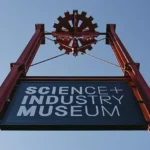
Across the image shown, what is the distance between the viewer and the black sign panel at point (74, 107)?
13.8 feet

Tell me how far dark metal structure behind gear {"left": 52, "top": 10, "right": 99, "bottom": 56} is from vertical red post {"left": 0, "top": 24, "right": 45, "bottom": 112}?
88 centimetres

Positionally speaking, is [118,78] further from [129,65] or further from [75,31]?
[75,31]

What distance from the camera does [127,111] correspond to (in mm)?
4543

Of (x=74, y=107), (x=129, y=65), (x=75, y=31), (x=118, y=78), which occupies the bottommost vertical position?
(x=74, y=107)

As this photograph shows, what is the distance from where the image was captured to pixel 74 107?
180 inches

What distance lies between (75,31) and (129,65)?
4011 millimetres

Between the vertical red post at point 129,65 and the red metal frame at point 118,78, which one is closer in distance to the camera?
the red metal frame at point 118,78

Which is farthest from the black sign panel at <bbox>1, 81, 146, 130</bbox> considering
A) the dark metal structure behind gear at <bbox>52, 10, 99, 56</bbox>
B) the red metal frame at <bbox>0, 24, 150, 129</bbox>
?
the dark metal structure behind gear at <bbox>52, 10, 99, 56</bbox>

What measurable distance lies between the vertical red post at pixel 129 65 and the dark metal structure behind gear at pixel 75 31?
2.52 feet

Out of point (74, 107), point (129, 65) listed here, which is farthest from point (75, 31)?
point (74, 107)

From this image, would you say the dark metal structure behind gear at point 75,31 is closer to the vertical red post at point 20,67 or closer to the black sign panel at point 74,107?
the vertical red post at point 20,67

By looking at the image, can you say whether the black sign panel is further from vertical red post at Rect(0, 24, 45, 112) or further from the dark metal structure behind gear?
the dark metal structure behind gear

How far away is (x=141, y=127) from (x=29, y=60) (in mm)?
3471

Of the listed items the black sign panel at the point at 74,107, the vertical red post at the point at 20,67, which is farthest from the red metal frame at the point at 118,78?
the black sign panel at the point at 74,107
